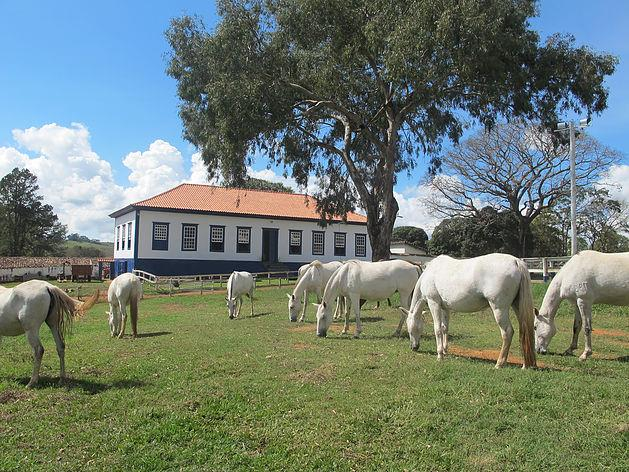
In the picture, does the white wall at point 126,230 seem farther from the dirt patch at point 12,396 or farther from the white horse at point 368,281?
the dirt patch at point 12,396

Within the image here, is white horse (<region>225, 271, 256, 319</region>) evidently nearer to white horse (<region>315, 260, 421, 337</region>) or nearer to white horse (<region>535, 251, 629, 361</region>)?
white horse (<region>315, 260, 421, 337</region>)

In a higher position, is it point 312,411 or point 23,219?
point 23,219

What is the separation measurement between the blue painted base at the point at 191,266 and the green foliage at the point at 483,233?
51.6 ft

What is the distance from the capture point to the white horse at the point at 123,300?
508 inches

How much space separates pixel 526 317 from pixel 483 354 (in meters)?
2.06

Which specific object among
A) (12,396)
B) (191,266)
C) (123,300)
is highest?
(191,266)

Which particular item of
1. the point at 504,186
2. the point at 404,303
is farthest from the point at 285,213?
the point at 404,303

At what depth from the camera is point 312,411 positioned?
6.46 m

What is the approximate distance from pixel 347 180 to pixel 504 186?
20074 millimetres

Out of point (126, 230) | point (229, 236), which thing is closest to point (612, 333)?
point (229, 236)

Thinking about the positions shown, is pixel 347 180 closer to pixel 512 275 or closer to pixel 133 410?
pixel 512 275

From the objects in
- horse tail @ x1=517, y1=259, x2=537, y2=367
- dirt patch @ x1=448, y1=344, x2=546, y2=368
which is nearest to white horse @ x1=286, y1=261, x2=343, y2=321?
dirt patch @ x1=448, y1=344, x2=546, y2=368

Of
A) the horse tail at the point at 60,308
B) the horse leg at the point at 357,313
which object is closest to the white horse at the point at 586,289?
the horse leg at the point at 357,313

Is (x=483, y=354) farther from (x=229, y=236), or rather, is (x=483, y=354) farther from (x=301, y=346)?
(x=229, y=236)
